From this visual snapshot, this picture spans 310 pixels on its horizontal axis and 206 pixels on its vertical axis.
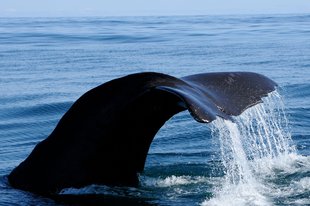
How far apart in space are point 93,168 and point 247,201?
1.24m

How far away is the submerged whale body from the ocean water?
12cm

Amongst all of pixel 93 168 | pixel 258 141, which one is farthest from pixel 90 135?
pixel 258 141

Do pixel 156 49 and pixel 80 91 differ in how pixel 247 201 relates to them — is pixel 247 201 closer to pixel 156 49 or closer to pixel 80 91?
pixel 80 91

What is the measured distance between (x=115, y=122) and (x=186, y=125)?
542cm

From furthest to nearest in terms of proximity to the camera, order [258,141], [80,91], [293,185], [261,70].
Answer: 1. [261,70]
2. [80,91]
3. [258,141]
4. [293,185]

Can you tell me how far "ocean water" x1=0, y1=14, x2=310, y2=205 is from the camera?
17.6 ft

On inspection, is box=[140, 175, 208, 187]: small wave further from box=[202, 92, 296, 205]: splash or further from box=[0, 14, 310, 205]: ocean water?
box=[202, 92, 296, 205]: splash

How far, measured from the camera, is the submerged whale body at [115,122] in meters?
4.45

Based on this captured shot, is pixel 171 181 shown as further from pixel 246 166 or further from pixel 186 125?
pixel 186 125

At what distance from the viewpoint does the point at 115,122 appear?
14.9ft

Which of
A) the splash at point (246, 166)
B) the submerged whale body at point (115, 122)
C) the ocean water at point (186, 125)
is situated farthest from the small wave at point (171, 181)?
the submerged whale body at point (115, 122)

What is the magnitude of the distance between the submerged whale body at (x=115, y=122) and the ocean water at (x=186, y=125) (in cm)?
12

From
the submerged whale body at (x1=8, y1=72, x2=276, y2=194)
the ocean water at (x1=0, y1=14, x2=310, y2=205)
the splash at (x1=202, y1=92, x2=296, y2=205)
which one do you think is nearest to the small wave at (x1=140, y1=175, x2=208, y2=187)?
the ocean water at (x1=0, y1=14, x2=310, y2=205)

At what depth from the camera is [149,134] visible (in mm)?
4910
